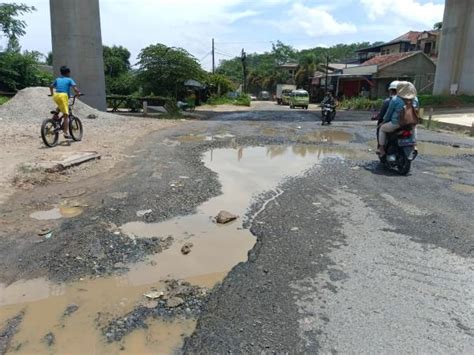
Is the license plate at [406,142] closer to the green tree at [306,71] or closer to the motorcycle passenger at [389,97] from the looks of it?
the motorcycle passenger at [389,97]

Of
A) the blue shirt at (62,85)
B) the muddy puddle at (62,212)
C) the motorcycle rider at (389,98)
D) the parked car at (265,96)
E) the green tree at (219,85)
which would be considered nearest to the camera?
the muddy puddle at (62,212)

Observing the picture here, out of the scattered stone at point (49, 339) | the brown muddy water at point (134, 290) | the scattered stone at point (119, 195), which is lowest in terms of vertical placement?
the scattered stone at point (49, 339)

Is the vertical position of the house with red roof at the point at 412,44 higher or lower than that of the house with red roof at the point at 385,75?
higher

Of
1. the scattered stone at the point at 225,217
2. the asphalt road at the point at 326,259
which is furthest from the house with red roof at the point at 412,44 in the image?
the scattered stone at the point at 225,217

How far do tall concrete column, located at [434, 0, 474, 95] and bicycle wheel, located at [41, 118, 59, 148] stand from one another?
33.7m

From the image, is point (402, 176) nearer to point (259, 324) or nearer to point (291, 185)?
point (291, 185)

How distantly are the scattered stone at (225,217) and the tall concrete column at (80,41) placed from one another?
20.6m

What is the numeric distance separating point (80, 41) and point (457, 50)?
2987 cm

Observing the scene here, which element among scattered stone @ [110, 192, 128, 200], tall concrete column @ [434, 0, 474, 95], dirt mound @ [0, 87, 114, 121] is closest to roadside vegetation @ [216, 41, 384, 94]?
tall concrete column @ [434, 0, 474, 95]

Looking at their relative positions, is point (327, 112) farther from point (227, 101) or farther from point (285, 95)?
point (285, 95)

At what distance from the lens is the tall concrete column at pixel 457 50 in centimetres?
3356

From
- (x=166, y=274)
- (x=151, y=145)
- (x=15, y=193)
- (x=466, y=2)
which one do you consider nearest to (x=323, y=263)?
(x=166, y=274)

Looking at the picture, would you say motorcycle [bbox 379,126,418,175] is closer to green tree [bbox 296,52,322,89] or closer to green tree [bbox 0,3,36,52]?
green tree [bbox 0,3,36,52]

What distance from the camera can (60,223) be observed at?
5.04 m
